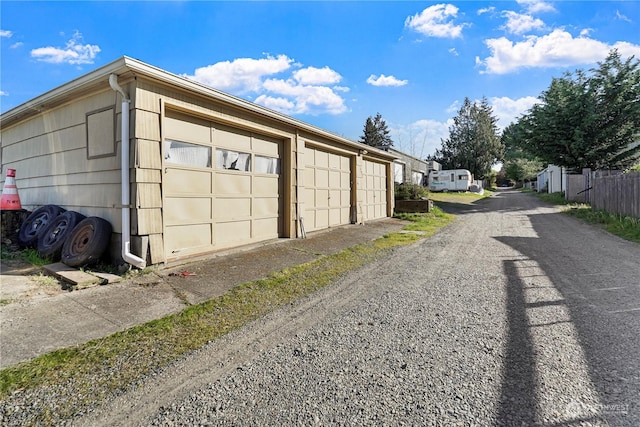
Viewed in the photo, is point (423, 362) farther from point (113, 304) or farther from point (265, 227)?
point (265, 227)

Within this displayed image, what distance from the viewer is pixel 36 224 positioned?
6.18 metres

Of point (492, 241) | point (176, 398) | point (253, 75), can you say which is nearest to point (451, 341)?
point (176, 398)

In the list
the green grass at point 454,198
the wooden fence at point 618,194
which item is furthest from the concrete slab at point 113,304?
the green grass at point 454,198

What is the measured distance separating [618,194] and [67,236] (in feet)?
49.0

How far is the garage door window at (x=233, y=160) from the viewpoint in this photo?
625 centimetres

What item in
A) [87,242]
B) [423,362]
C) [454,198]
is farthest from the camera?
[454,198]

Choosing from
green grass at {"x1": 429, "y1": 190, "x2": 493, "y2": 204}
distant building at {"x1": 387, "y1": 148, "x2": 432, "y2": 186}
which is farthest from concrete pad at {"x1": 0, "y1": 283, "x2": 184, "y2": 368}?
green grass at {"x1": 429, "y1": 190, "x2": 493, "y2": 204}

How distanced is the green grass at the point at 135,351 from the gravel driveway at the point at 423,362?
6.6 inches

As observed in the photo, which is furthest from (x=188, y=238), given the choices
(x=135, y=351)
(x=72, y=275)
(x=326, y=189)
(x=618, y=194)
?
(x=618, y=194)

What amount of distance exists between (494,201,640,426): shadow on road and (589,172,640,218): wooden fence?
4.37 m

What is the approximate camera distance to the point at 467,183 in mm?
32250

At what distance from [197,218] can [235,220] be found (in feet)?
3.06

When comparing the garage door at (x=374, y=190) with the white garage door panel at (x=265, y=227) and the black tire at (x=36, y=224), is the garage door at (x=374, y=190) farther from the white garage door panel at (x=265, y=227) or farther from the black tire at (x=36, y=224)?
the black tire at (x=36, y=224)

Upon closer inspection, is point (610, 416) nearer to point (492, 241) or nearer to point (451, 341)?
point (451, 341)
